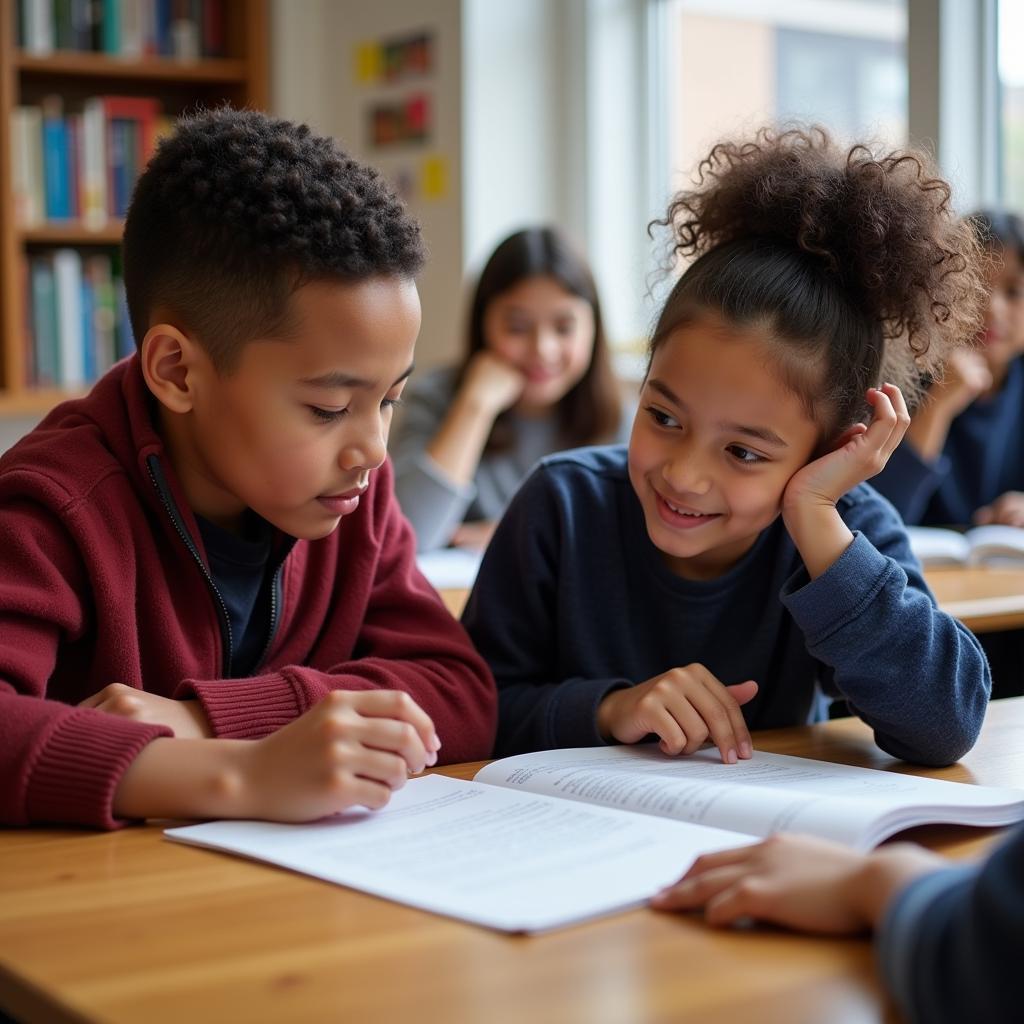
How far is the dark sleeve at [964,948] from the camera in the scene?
584mm

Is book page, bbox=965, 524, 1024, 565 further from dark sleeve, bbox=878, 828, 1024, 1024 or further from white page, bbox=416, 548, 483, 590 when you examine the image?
dark sleeve, bbox=878, 828, 1024, 1024

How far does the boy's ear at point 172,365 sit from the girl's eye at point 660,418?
38cm

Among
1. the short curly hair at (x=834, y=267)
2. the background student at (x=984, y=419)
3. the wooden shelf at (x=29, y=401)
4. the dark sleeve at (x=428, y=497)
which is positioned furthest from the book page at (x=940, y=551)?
the wooden shelf at (x=29, y=401)

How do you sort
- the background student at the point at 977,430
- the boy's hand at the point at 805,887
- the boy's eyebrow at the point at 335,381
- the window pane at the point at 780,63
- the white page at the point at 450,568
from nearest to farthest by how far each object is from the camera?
the boy's hand at the point at 805,887 < the boy's eyebrow at the point at 335,381 < the white page at the point at 450,568 < the background student at the point at 977,430 < the window pane at the point at 780,63

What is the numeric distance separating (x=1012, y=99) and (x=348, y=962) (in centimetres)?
276

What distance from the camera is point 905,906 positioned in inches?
25.6

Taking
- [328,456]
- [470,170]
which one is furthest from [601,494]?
[470,170]

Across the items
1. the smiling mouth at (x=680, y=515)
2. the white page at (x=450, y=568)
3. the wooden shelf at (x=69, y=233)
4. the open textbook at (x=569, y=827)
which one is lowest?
the white page at (x=450, y=568)

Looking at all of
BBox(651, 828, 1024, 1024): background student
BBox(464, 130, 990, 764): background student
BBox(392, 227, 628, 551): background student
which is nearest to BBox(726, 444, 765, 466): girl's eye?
BBox(464, 130, 990, 764): background student

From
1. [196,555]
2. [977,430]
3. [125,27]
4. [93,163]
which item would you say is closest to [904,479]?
[977,430]

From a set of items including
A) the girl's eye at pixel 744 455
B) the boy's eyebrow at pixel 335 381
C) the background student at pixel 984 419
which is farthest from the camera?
the background student at pixel 984 419

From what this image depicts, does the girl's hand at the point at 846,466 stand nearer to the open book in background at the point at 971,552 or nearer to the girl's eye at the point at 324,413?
the girl's eye at the point at 324,413

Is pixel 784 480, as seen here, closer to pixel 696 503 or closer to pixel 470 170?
pixel 696 503

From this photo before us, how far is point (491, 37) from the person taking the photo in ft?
12.0
